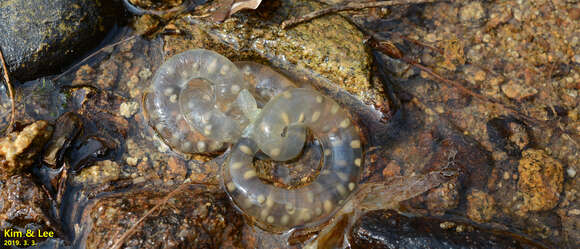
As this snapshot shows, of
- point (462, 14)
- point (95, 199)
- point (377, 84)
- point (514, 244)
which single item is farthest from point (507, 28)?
point (95, 199)

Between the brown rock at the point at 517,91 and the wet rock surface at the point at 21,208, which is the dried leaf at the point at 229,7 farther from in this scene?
the brown rock at the point at 517,91

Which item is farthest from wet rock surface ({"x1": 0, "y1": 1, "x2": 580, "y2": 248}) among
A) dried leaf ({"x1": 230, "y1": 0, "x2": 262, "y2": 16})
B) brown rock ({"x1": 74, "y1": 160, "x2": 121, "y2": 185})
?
dried leaf ({"x1": 230, "y1": 0, "x2": 262, "y2": 16})

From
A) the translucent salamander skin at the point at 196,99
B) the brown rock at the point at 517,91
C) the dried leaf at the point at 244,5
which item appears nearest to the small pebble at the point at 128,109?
the translucent salamander skin at the point at 196,99

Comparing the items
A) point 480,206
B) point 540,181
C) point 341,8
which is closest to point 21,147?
point 341,8

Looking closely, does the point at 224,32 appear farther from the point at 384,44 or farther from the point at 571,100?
the point at 571,100

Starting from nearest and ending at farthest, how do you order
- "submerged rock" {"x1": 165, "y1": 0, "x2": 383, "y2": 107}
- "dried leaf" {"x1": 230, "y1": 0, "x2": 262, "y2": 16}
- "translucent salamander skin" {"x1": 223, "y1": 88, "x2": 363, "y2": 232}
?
"translucent salamander skin" {"x1": 223, "y1": 88, "x2": 363, "y2": 232} → "submerged rock" {"x1": 165, "y1": 0, "x2": 383, "y2": 107} → "dried leaf" {"x1": 230, "y1": 0, "x2": 262, "y2": 16}

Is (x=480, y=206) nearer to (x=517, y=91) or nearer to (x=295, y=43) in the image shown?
(x=517, y=91)

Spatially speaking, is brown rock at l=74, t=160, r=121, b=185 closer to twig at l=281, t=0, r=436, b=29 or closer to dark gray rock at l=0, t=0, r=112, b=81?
dark gray rock at l=0, t=0, r=112, b=81
